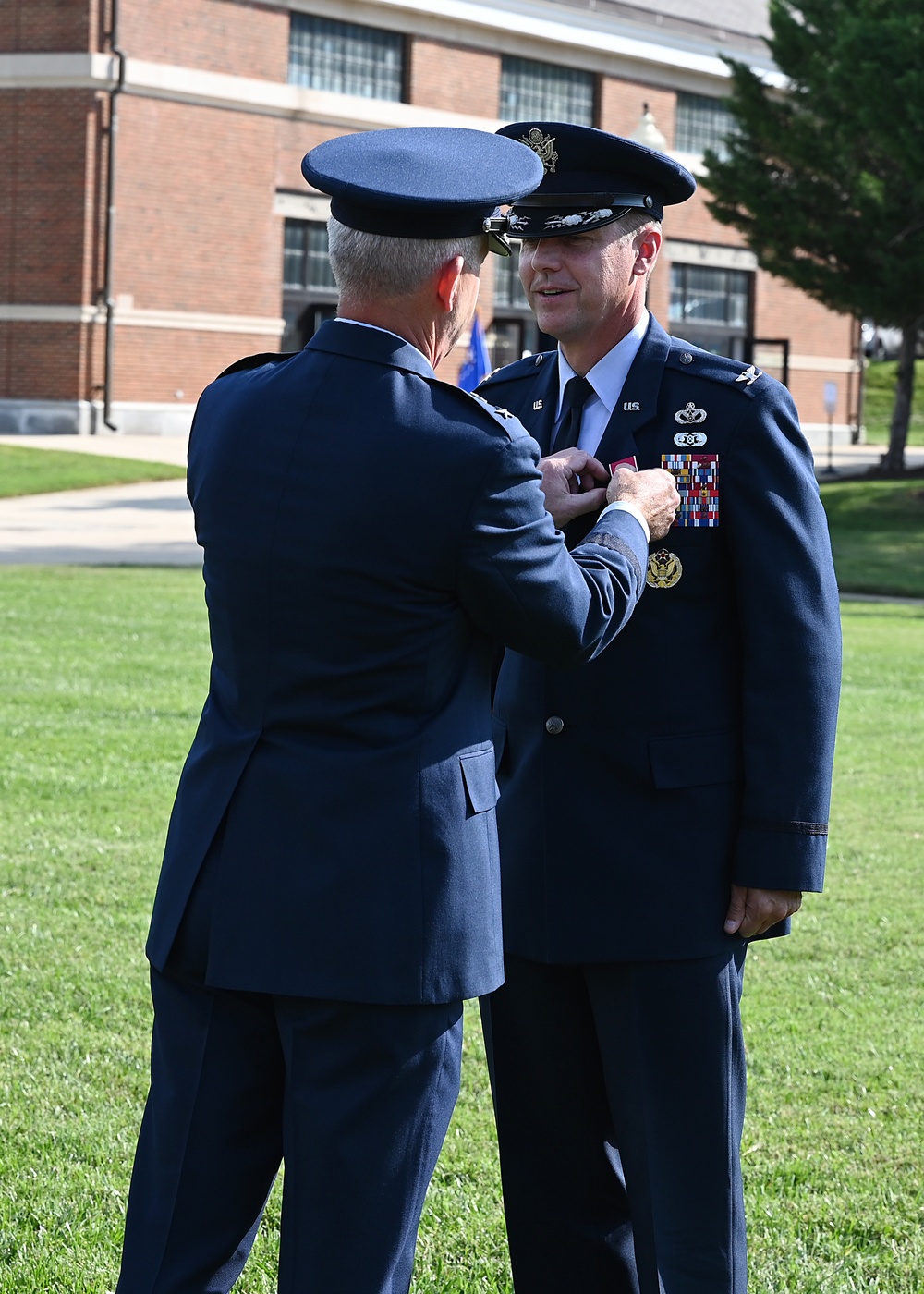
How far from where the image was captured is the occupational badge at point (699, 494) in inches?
110

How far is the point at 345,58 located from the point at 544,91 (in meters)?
5.20

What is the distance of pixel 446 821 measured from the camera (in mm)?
2352

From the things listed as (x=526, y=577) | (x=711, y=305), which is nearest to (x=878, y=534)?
(x=711, y=305)

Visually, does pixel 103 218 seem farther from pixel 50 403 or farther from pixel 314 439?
pixel 314 439

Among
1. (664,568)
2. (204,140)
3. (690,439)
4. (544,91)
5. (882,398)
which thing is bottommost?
(664,568)

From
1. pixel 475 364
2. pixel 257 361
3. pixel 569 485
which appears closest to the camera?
pixel 257 361

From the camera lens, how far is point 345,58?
108 feet

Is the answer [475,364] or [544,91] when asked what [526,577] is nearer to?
[475,364]

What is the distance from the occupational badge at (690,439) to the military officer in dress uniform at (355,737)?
0.51m

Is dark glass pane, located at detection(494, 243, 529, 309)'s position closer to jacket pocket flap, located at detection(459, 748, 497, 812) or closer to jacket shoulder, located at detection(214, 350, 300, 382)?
jacket shoulder, located at detection(214, 350, 300, 382)

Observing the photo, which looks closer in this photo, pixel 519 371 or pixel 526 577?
pixel 526 577

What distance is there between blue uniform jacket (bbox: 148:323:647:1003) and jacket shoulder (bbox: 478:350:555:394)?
35.1 inches

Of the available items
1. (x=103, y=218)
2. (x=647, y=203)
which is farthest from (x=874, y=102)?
(x=647, y=203)

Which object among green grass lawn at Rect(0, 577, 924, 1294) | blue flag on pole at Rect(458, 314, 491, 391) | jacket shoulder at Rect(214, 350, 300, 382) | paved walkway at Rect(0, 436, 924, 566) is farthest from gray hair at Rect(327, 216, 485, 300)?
blue flag on pole at Rect(458, 314, 491, 391)
